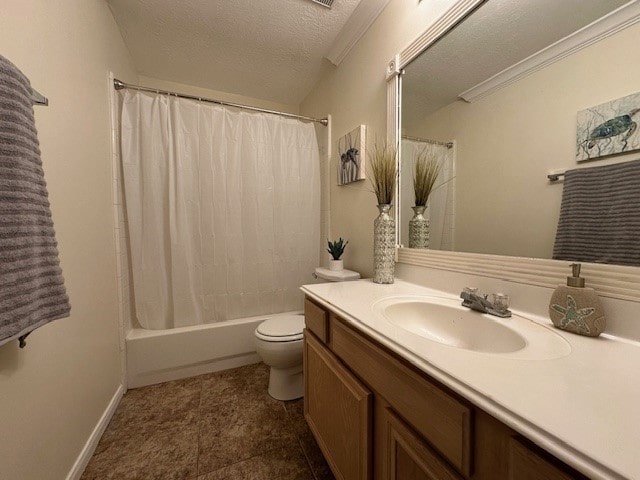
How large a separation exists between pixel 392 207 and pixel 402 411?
3.07 feet

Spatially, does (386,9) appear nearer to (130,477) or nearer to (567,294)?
(567,294)

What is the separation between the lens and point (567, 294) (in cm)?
63

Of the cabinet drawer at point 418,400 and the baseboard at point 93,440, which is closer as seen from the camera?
the cabinet drawer at point 418,400

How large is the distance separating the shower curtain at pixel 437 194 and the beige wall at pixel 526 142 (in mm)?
38

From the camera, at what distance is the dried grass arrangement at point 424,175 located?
1115 millimetres

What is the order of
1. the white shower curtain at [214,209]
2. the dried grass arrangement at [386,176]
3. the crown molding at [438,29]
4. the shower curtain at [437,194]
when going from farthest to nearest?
the white shower curtain at [214,209], the dried grass arrangement at [386,176], the shower curtain at [437,194], the crown molding at [438,29]

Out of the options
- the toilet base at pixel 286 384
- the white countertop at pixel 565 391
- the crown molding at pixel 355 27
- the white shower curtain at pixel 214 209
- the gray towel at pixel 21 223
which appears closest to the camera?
the white countertop at pixel 565 391

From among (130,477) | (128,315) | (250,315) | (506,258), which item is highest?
(506,258)

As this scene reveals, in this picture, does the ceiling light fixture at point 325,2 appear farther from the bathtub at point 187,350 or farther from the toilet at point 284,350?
the bathtub at point 187,350

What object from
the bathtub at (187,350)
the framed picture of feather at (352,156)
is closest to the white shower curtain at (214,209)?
the bathtub at (187,350)

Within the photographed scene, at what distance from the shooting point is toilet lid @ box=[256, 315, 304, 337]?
4.74 feet

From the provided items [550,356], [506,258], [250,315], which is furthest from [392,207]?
[250,315]

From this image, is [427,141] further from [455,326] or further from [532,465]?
[532,465]

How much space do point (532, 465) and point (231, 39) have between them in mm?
2268
